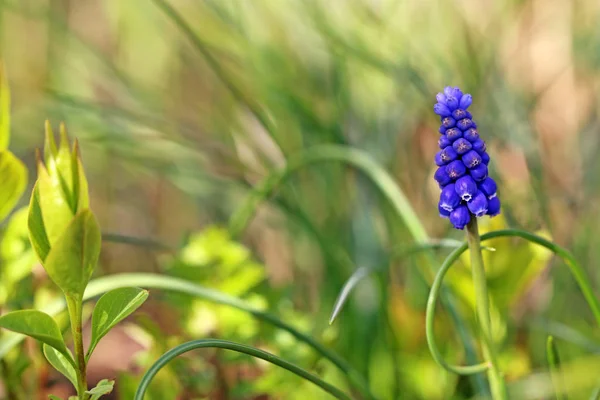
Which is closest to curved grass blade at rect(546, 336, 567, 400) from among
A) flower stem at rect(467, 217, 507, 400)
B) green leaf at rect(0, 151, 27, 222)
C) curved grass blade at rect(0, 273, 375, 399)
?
flower stem at rect(467, 217, 507, 400)

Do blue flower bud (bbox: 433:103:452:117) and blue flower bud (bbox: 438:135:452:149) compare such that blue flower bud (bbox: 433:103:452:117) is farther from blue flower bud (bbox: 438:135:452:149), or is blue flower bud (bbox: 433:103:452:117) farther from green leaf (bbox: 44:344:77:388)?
green leaf (bbox: 44:344:77:388)

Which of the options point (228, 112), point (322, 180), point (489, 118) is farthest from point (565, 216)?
point (228, 112)

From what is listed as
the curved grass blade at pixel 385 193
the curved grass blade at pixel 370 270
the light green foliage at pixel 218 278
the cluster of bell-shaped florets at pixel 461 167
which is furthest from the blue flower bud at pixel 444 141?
the light green foliage at pixel 218 278

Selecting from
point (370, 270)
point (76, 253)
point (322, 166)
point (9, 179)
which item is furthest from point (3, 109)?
point (322, 166)

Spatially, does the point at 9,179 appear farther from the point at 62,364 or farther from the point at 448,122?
the point at 448,122

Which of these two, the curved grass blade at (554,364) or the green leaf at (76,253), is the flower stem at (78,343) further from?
the curved grass blade at (554,364)

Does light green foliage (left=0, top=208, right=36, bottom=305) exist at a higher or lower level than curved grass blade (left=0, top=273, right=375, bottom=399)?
higher

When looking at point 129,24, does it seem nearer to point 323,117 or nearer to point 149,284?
point 323,117
